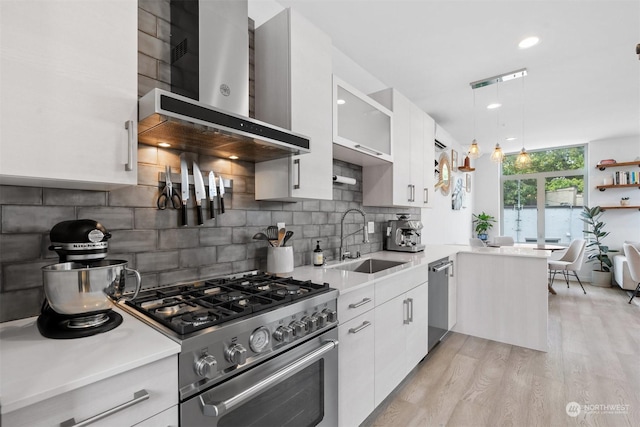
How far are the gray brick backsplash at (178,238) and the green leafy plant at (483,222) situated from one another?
670cm

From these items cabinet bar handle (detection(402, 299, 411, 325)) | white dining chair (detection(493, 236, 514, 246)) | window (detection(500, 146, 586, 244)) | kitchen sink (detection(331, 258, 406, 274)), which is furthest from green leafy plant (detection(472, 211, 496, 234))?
cabinet bar handle (detection(402, 299, 411, 325))

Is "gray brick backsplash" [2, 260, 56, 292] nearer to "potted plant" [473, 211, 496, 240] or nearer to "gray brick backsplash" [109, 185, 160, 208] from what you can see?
"gray brick backsplash" [109, 185, 160, 208]

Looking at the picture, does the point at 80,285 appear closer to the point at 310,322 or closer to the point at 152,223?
the point at 152,223

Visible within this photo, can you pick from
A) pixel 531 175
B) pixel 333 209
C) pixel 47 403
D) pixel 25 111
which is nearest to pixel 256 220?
pixel 333 209

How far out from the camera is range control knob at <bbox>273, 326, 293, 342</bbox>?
119 cm

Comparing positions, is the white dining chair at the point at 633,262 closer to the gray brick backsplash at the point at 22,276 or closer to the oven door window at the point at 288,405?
the oven door window at the point at 288,405

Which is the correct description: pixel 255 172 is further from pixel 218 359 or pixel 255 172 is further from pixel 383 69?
pixel 383 69

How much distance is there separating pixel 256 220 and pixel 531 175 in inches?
277

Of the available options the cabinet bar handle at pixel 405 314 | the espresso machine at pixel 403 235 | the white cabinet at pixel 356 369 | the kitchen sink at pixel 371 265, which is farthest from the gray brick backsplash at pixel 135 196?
the espresso machine at pixel 403 235

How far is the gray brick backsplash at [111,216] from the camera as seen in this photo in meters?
1.26

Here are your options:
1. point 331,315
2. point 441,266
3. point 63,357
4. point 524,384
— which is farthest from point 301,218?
point 524,384

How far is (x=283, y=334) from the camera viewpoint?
3.92ft

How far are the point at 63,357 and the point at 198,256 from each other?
0.84 m

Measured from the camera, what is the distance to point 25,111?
89 cm
